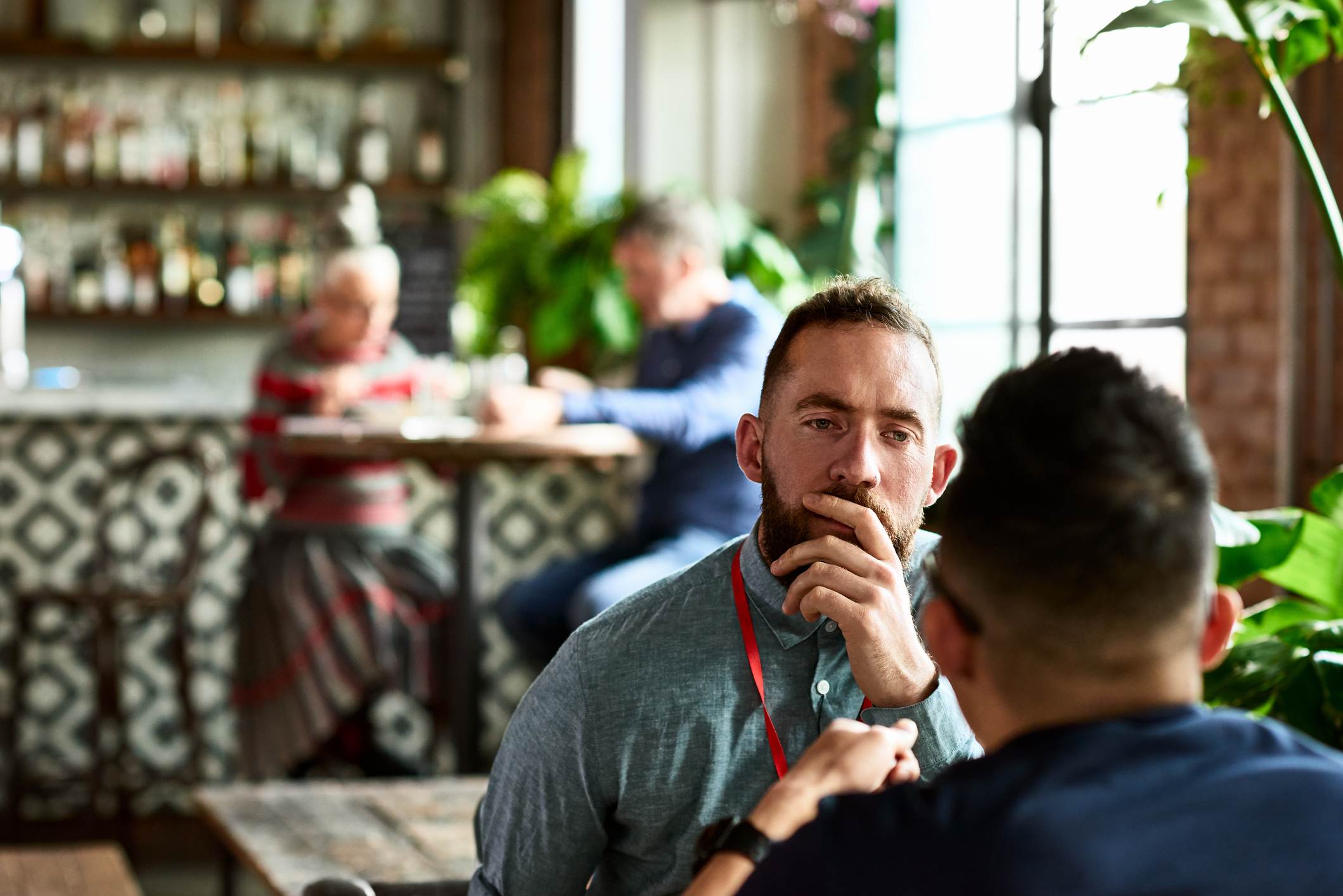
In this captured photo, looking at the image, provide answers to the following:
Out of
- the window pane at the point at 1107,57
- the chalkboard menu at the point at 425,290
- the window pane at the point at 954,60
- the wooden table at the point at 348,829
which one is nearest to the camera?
the wooden table at the point at 348,829

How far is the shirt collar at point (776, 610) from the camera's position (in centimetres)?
124

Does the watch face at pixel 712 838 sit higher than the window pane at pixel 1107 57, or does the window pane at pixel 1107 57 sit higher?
the window pane at pixel 1107 57

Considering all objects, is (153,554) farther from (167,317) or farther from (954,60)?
(954,60)

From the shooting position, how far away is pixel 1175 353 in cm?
363

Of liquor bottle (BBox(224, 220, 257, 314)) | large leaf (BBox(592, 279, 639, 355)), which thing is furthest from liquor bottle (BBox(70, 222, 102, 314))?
large leaf (BBox(592, 279, 639, 355))

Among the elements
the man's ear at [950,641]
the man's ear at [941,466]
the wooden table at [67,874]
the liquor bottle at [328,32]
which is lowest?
the wooden table at [67,874]

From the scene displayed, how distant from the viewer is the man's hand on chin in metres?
1.14

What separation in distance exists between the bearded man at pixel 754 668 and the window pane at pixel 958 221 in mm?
2881

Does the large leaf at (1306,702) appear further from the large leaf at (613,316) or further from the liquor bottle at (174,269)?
the liquor bottle at (174,269)

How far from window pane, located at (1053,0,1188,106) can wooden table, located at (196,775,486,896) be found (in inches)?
83.2

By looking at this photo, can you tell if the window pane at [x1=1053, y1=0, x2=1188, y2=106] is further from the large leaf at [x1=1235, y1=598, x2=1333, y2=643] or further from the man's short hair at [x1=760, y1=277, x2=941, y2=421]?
the man's short hair at [x1=760, y1=277, x2=941, y2=421]

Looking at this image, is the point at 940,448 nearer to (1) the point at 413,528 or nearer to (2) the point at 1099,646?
(2) the point at 1099,646

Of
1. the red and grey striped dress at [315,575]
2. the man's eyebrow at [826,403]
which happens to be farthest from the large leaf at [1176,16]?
the red and grey striped dress at [315,575]

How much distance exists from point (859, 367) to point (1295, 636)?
2.55 ft
